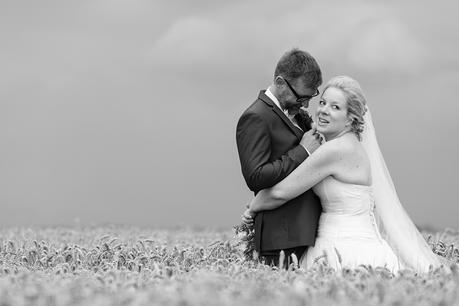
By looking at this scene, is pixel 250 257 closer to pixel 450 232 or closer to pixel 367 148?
pixel 367 148

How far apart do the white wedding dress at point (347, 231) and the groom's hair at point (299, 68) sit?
46.2 inches

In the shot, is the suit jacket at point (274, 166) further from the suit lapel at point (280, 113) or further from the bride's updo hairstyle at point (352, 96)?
the bride's updo hairstyle at point (352, 96)

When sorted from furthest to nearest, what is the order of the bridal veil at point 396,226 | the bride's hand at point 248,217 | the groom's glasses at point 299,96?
the bridal veil at point 396,226 < the bride's hand at point 248,217 < the groom's glasses at point 299,96

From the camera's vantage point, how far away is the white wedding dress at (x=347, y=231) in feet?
30.6

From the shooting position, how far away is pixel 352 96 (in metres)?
9.20

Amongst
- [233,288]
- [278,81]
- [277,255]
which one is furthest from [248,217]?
[233,288]

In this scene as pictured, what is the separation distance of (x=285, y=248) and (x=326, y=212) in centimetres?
66

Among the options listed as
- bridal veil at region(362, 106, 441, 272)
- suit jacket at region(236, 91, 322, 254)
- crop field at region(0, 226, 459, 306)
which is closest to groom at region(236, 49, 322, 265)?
suit jacket at region(236, 91, 322, 254)

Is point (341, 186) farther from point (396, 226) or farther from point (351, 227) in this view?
point (396, 226)

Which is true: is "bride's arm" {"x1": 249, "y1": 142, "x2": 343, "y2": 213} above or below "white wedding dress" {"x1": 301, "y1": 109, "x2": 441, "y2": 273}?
above

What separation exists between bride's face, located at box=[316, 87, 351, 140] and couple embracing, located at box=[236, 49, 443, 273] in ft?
0.04

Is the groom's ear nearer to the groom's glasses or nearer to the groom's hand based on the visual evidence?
the groom's glasses

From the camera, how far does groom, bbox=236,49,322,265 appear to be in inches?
358

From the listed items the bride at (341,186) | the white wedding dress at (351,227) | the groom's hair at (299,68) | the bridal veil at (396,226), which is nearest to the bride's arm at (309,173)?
the bride at (341,186)
